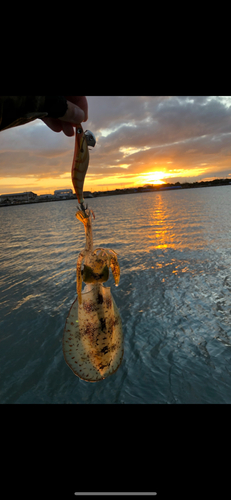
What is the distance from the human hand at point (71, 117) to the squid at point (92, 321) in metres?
0.27

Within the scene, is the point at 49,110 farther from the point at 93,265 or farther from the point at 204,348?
the point at 204,348

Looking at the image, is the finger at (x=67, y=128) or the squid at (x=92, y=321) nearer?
the squid at (x=92, y=321)

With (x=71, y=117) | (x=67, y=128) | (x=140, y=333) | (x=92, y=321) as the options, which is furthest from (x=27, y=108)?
(x=140, y=333)

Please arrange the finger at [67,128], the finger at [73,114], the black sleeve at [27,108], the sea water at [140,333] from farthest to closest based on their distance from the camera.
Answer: the sea water at [140,333]
the finger at [67,128]
the finger at [73,114]
the black sleeve at [27,108]

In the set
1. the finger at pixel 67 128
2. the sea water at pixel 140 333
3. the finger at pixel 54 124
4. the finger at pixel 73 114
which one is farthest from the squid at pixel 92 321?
the sea water at pixel 140 333

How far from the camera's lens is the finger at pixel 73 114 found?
196 cm

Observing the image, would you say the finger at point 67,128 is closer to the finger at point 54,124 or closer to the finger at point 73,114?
the finger at point 54,124

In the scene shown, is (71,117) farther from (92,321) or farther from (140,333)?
(140,333)
